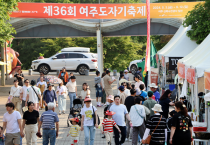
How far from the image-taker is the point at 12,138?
761 cm

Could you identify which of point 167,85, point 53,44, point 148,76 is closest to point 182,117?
point 167,85

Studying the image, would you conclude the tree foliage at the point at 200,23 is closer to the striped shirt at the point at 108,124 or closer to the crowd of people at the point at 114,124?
the crowd of people at the point at 114,124

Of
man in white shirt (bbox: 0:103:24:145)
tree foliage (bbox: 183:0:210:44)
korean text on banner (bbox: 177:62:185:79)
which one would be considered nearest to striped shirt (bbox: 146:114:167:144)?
man in white shirt (bbox: 0:103:24:145)

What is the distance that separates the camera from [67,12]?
20.0m

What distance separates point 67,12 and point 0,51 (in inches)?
322

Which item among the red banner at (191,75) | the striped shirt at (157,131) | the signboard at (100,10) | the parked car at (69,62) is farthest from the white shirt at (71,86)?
the parked car at (69,62)

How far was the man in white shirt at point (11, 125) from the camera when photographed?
7535 mm

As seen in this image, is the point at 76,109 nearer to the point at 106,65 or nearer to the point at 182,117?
the point at 182,117

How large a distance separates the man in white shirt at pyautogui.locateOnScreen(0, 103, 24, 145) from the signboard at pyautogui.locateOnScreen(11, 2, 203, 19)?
43.5 feet

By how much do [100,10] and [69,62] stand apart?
951 centimetres

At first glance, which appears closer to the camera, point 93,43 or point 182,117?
point 182,117

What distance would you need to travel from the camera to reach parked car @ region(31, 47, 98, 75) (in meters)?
28.5

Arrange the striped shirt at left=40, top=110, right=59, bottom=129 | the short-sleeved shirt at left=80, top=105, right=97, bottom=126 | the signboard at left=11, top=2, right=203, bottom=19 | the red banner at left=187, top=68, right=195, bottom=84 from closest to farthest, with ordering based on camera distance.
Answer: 1. the striped shirt at left=40, top=110, right=59, bottom=129
2. the short-sleeved shirt at left=80, top=105, right=97, bottom=126
3. the red banner at left=187, top=68, right=195, bottom=84
4. the signboard at left=11, top=2, right=203, bottom=19

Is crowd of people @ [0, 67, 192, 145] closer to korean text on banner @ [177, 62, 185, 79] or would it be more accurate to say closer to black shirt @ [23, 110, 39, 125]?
black shirt @ [23, 110, 39, 125]
